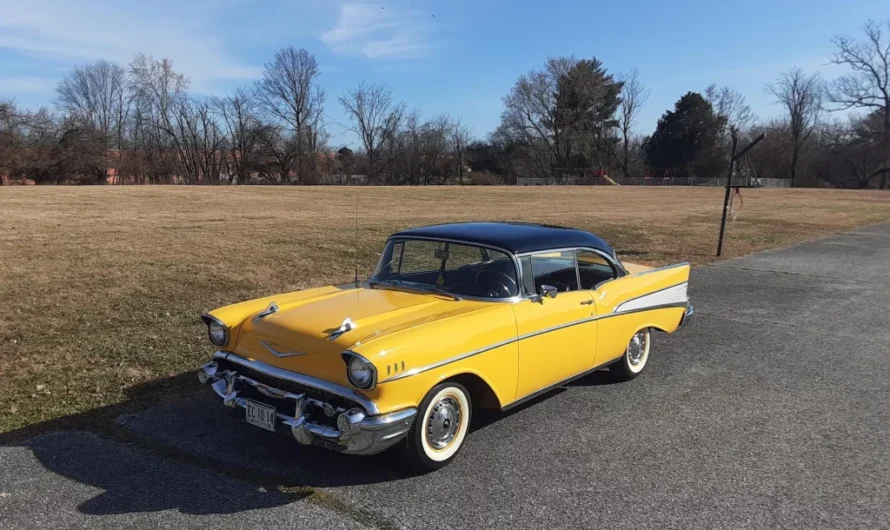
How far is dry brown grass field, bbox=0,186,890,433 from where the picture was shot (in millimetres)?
5109

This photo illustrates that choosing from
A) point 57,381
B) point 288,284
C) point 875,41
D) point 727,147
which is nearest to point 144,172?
point 288,284

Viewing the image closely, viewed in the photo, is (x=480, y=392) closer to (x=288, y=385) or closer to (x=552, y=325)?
(x=552, y=325)

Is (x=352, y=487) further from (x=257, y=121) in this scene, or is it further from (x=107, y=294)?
(x=257, y=121)

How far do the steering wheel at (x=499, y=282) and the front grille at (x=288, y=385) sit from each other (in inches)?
52.6

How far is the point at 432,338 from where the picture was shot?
346cm

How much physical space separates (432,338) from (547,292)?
115 centimetres

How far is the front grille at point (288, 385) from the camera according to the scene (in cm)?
331

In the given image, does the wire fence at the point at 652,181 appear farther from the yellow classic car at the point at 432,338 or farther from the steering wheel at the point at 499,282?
the steering wheel at the point at 499,282

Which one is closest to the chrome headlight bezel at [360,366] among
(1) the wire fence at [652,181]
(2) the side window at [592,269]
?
(2) the side window at [592,269]

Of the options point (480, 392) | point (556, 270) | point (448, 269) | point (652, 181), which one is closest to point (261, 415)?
point (480, 392)

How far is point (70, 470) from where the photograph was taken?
3.46 meters

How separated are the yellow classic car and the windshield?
10mm

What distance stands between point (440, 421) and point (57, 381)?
337 cm

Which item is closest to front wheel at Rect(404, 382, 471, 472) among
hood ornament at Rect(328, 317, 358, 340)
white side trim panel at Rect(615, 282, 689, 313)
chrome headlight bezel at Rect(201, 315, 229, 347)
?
hood ornament at Rect(328, 317, 358, 340)
